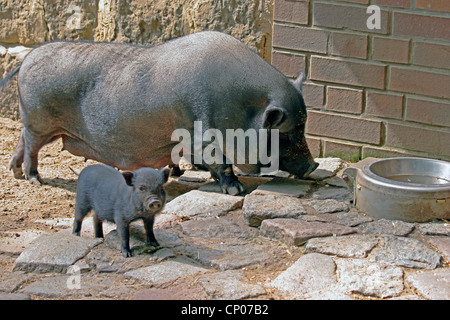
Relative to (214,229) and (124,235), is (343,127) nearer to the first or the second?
(214,229)

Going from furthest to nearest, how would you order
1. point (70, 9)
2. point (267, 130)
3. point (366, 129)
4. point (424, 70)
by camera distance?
1. point (70, 9)
2. point (366, 129)
3. point (424, 70)
4. point (267, 130)

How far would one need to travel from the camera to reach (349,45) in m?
5.73

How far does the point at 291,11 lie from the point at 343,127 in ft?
3.67

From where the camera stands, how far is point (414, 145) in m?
5.64

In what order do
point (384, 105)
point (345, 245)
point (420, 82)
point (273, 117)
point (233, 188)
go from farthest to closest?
point (384, 105), point (420, 82), point (233, 188), point (273, 117), point (345, 245)

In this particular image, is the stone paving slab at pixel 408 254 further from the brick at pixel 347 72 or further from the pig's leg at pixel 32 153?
the pig's leg at pixel 32 153

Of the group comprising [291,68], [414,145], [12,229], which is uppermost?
[291,68]

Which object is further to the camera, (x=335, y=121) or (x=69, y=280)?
(x=335, y=121)

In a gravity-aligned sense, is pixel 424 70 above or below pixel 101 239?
above

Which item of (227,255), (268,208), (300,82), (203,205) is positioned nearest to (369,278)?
(227,255)

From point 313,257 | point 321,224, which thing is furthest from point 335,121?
point 313,257

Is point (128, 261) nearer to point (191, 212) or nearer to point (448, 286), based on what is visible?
point (191, 212)

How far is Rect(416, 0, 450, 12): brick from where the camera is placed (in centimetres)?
524

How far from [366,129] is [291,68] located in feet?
2.85
